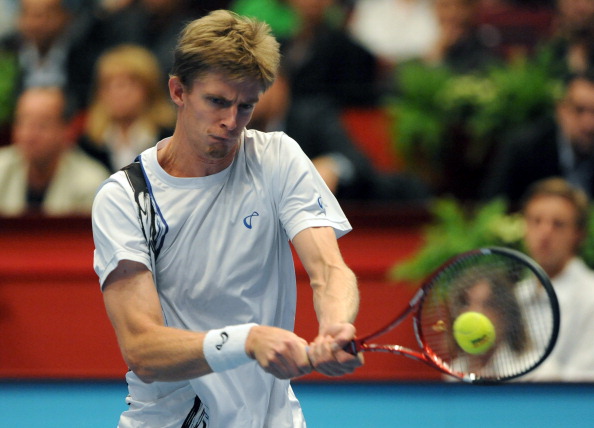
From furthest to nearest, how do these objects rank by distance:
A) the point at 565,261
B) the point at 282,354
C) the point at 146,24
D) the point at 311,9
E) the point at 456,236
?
the point at 146,24, the point at 311,9, the point at 456,236, the point at 565,261, the point at 282,354

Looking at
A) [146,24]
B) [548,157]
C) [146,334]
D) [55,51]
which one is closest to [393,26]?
[146,24]

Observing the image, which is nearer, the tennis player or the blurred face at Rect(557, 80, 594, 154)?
the tennis player

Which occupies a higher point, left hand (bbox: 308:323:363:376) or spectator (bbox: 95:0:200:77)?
left hand (bbox: 308:323:363:376)

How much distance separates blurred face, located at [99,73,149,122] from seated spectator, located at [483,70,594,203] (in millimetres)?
2401

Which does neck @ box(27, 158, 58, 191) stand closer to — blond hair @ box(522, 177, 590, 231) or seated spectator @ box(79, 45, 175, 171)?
seated spectator @ box(79, 45, 175, 171)

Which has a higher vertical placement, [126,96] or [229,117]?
[229,117]

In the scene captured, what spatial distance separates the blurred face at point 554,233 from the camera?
226 inches

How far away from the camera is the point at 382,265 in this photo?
617cm

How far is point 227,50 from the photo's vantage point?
3.17 metres

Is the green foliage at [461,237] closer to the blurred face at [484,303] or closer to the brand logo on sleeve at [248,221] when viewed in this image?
the blurred face at [484,303]

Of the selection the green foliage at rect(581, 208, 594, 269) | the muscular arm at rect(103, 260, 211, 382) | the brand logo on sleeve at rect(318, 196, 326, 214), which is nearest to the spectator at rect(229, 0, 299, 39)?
the green foliage at rect(581, 208, 594, 269)

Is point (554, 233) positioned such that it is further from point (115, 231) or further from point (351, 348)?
point (115, 231)

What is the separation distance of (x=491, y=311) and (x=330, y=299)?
1135 millimetres

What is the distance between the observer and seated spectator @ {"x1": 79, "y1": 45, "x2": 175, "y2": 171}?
23.2ft
